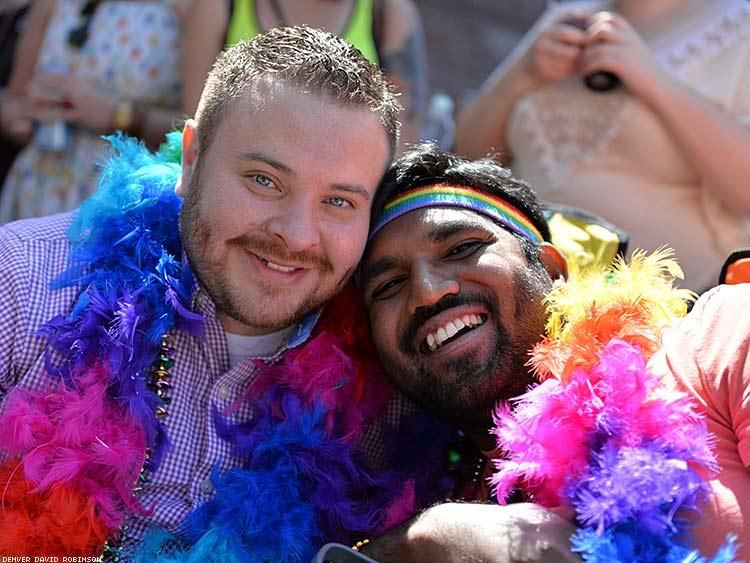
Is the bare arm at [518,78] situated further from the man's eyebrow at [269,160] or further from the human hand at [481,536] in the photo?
the human hand at [481,536]

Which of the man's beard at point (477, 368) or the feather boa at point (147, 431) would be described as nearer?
the feather boa at point (147, 431)

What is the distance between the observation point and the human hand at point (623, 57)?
284cm

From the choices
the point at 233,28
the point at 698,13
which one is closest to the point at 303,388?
the point at 233,28

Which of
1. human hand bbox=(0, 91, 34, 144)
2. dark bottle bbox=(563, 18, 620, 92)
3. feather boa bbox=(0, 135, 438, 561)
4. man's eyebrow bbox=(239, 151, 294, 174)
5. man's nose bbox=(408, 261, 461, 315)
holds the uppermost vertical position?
dark bottle bbox=(563, 18, 620, 92)

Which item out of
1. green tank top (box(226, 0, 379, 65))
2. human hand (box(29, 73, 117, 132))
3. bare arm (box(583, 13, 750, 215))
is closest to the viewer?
bare arm (box(583, 13, 750, 215))

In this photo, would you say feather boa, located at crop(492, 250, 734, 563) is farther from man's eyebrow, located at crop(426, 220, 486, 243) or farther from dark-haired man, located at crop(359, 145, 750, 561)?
man's eyebrow, located at crop(426, 220, 486, 243)

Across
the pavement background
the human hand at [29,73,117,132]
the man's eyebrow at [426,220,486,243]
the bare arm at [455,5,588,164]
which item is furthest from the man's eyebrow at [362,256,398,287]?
the pavement background

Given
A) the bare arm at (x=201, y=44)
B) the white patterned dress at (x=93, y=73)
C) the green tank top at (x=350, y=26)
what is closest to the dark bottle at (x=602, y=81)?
the green tank top at (x=350, y=26)

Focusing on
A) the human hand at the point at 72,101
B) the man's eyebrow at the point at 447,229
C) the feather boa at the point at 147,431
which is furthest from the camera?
the human hand at the point at 72,101

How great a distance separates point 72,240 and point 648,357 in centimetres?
139

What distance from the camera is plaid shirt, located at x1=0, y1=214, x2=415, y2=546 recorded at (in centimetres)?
211

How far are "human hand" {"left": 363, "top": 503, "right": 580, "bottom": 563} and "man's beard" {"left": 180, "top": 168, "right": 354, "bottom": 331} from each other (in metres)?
0.59

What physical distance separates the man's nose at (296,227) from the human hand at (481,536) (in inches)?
25.7

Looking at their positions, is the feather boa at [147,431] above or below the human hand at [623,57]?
below
